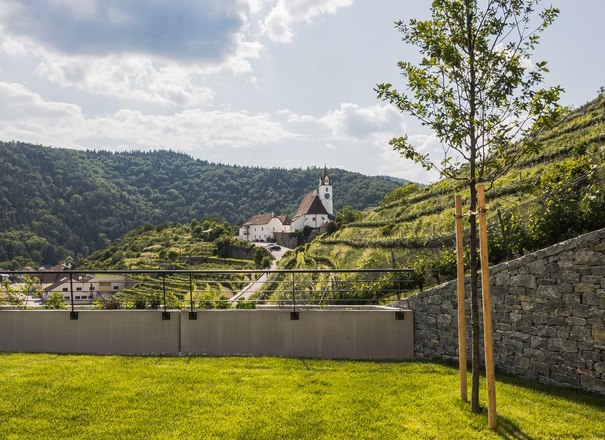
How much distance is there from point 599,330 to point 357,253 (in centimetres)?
2848

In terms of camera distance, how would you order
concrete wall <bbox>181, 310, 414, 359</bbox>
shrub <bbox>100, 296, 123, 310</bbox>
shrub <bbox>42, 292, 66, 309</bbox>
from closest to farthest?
1. concrete wall <bbox>181, 310, 414, 359</bbox>
2. shrub <bbox>100, 296, 123, 310</bbox>
3. shrub <bbox>42, 292, 66, 309</bbox>

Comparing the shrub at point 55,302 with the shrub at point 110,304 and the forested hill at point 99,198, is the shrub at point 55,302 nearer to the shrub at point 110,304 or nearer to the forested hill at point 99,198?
the shrub at point 110,304

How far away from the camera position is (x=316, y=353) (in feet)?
29.6

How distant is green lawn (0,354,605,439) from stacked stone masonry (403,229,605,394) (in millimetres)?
381

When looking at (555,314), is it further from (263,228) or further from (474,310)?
(263,228)

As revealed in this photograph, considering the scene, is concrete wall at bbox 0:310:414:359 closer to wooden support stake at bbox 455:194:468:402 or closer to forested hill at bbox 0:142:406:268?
wooden support stake at bbox 455:194:468:402

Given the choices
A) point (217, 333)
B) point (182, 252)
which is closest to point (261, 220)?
point (182, 252)

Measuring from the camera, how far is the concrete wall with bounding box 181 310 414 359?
29.5 ft

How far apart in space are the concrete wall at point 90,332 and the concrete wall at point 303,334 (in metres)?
0.52

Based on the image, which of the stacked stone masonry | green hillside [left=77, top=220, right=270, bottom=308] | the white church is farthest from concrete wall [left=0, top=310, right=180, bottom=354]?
the white church

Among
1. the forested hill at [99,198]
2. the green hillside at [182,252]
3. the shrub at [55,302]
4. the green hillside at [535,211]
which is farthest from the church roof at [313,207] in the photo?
the shrub at [55,302]

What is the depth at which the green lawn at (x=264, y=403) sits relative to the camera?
507 centimetres

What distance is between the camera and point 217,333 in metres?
9.12

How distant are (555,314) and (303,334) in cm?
443
